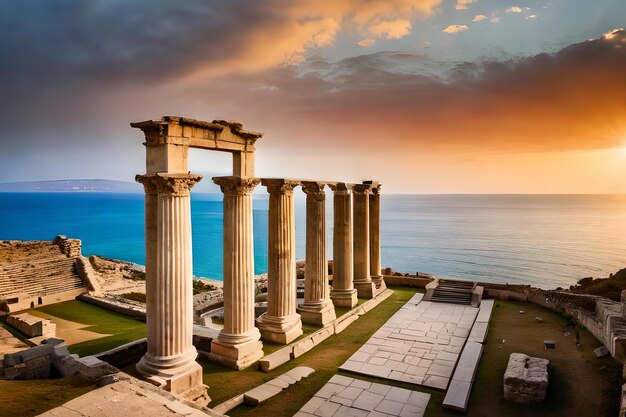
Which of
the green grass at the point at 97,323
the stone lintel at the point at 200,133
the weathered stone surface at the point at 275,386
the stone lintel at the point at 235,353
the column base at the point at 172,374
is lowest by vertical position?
the green grass at the point at 97,323

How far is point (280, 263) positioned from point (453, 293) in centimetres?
1226

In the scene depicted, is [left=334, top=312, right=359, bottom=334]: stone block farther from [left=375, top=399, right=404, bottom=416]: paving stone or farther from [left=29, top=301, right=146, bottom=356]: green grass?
[left=29, top=301, right=146, bottom=356]: green grass

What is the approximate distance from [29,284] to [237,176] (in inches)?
904

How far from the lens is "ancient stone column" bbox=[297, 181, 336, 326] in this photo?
668 inches

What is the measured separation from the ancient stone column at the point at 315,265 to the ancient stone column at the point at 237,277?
4567 millimetres

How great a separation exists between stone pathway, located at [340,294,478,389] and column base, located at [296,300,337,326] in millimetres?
2120

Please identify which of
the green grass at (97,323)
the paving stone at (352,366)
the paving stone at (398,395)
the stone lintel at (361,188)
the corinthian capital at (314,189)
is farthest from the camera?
the stone lintel at (361,188)

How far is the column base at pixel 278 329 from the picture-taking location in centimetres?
1455

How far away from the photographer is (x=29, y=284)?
88.1ft

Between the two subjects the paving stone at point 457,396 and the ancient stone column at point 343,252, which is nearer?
the paving stone at point 457,396

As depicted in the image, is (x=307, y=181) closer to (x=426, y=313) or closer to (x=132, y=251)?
(x=426, y=313)

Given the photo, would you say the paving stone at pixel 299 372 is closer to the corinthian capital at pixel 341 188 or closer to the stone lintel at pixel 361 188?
the corinthian capital at pixel 341 188

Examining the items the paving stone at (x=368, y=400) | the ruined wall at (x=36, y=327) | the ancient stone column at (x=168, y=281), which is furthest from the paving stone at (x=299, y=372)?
the ruined wall at (x=36, y=327)

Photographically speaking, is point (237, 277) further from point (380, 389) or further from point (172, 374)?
point (380, 389)
